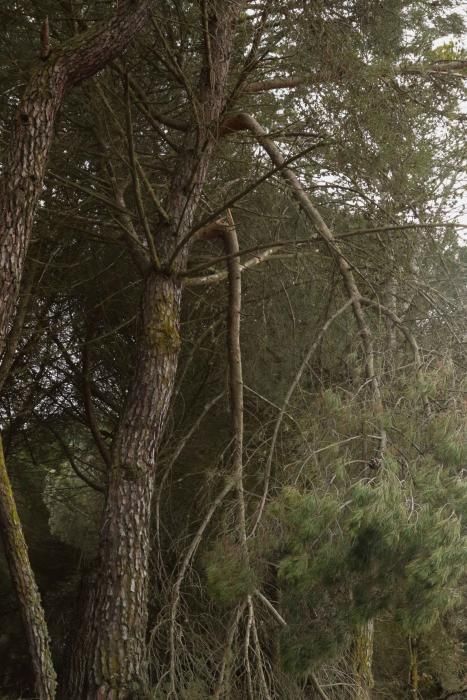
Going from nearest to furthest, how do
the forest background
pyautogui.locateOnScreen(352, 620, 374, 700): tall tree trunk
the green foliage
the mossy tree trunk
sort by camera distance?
A: the green foliage
the forest background
pyautogui.locateOnScreen(352, 620, 374, 700): tall tree trunk
the mossy tree trunk

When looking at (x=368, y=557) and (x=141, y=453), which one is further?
(x=141, y=453)

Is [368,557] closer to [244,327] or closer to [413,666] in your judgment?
[244,327]

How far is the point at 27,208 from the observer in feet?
11.9

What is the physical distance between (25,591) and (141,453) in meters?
1.11

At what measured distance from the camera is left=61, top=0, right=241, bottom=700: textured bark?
4.23 m

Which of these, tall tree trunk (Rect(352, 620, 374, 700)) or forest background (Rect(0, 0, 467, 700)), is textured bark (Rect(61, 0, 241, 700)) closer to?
forest background (Rect(0, 0, 467, 700))

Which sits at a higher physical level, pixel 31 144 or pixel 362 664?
pixel 31 144

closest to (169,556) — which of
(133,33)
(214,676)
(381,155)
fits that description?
(214,676)

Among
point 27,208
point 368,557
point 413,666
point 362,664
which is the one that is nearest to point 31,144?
point 27,208

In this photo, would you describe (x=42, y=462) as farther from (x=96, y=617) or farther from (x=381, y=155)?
(x=381, y=155)

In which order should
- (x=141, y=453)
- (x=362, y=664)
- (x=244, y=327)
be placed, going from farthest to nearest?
(x=244, y=327), (x=362, y=664), (x=141, y=453)

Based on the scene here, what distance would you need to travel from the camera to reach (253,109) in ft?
19.3

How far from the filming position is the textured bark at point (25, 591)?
365 centimetres

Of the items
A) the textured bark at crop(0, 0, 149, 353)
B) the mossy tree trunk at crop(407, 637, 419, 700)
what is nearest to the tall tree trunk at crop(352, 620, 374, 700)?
the textured bark at crop(0, 0, 149, 353)
